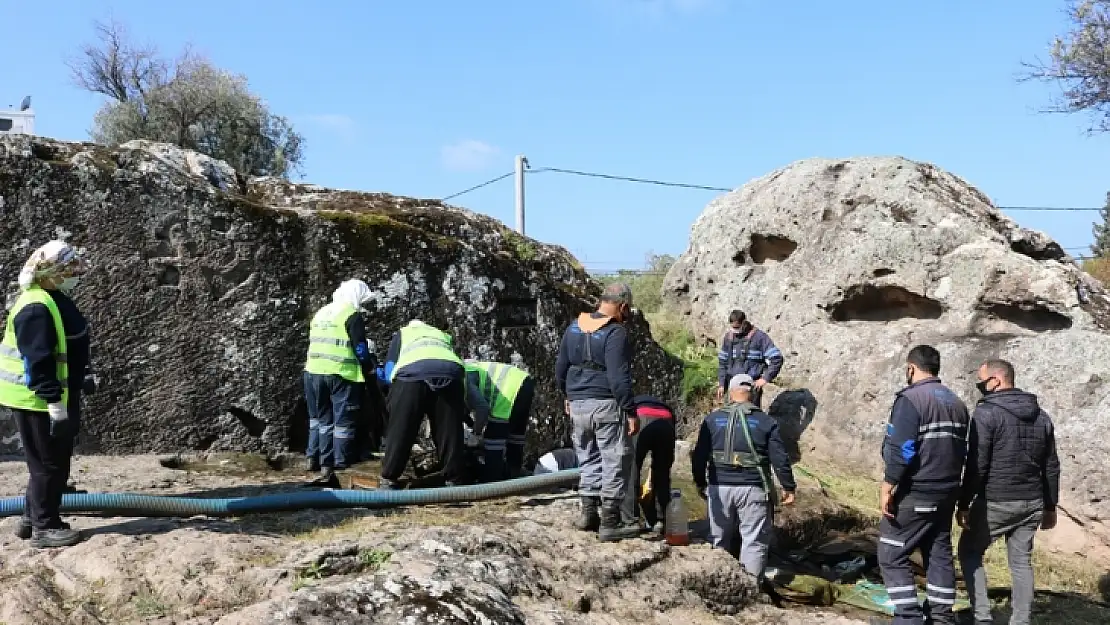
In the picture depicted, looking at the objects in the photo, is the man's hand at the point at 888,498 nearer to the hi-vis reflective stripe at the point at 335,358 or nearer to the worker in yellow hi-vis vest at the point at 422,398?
the worker in yellow hi-vis vest at the point at 422,398

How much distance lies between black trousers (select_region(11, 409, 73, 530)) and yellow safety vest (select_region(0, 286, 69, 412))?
7 centimetres

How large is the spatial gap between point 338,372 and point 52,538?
8.45 feet

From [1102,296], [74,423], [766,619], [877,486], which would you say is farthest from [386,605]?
[1102,296]

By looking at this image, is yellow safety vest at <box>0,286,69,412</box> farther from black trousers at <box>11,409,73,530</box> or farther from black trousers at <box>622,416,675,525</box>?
black trousers at <box>622,416,675,525</box>

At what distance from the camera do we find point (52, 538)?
4711 mm

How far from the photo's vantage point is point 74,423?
4.78 m

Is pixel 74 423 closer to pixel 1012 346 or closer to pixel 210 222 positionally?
pixel 210 222

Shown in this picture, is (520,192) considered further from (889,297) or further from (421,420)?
(421,420)

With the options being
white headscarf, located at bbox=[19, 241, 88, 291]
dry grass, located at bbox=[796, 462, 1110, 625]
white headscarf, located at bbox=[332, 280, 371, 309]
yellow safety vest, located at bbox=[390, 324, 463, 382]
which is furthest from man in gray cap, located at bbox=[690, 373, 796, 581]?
white headscarf, located at bbox=[19, 241, 88, 291]

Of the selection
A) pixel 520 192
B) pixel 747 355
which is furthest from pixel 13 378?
pixel 520 192

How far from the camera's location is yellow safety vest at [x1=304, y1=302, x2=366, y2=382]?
7039 millimetres

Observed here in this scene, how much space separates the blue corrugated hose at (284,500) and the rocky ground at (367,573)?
73mm

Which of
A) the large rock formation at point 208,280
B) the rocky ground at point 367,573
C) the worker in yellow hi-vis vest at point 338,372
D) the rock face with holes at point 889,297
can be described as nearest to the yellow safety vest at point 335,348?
the worker in yellow hi-vis vest at point 338,372

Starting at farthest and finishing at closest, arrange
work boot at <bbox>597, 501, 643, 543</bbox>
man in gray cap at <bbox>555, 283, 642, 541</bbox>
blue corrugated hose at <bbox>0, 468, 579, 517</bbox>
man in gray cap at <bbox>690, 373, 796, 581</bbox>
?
man in gray cap at <bbox>690, 373, 796, 581</bbox> < work boot at <bbox>597, 501, 643, 543</bbox> < man in gray cap at <bbox>555, 283, 642, 541</bbox> < blue corrugated hose at <bbox>0, 468, 579, 517</bbox>
